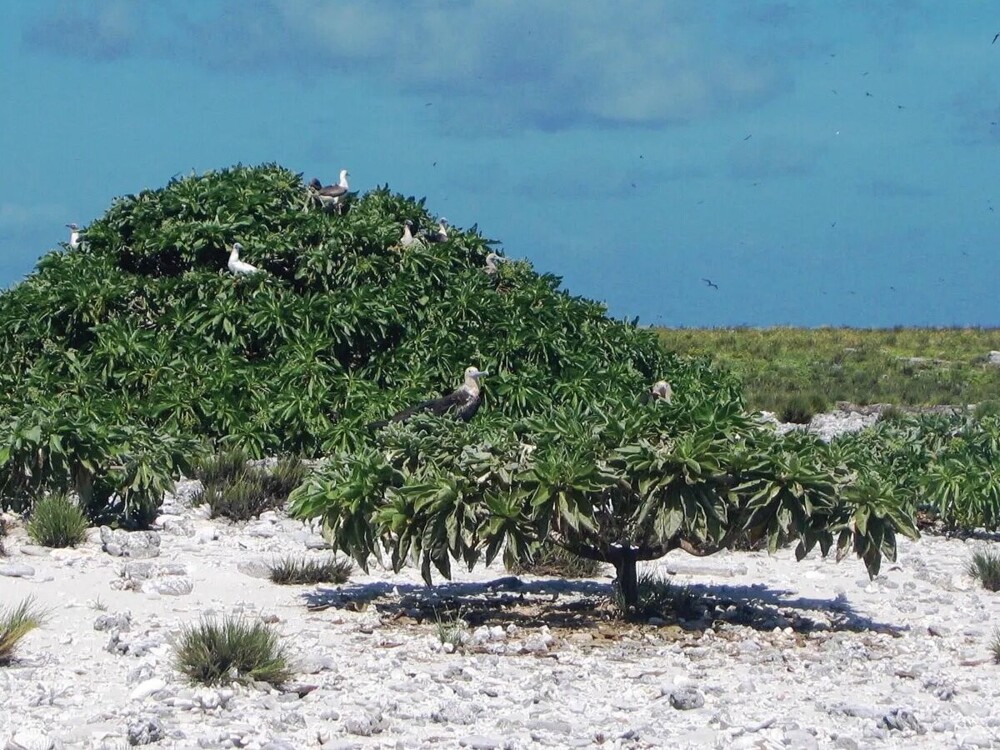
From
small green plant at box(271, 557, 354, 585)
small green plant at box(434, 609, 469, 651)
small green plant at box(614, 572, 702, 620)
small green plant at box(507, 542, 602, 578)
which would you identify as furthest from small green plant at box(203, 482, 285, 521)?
small green plant at box(614, 572, 702, 620)

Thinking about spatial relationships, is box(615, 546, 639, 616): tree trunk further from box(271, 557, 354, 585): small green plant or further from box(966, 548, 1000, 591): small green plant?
box(966, 548, 1000, 591): small green plant

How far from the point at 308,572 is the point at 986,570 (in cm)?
521

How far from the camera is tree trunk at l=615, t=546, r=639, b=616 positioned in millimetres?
10000

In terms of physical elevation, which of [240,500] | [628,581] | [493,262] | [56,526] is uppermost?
[493,262]

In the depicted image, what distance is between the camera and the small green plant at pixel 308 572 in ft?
36.3

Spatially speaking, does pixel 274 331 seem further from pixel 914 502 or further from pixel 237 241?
pixel 914 502

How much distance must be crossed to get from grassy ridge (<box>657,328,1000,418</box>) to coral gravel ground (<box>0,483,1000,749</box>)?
15.2 meters

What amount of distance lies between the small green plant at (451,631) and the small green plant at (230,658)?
4.07ft

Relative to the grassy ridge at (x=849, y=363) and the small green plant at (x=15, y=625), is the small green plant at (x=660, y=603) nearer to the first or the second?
the small green plant at (x=15, y=625)

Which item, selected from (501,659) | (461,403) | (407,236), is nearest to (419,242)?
(407,236)

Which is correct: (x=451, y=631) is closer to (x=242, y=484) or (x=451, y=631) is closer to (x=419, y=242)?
(x=242, y=484)

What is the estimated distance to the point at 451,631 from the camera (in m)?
9.30

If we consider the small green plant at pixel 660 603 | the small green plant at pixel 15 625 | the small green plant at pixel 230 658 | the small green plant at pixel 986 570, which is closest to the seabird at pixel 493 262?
the small green plant at pixel 986 570

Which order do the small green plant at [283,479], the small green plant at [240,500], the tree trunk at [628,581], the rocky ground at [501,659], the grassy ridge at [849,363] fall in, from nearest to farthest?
the rocky ground at [501,659] → the tree trunk at [628,581] → the small green plant at [240,500] → the small green plant at [283,479] → the grassy ridge at [849,363]
